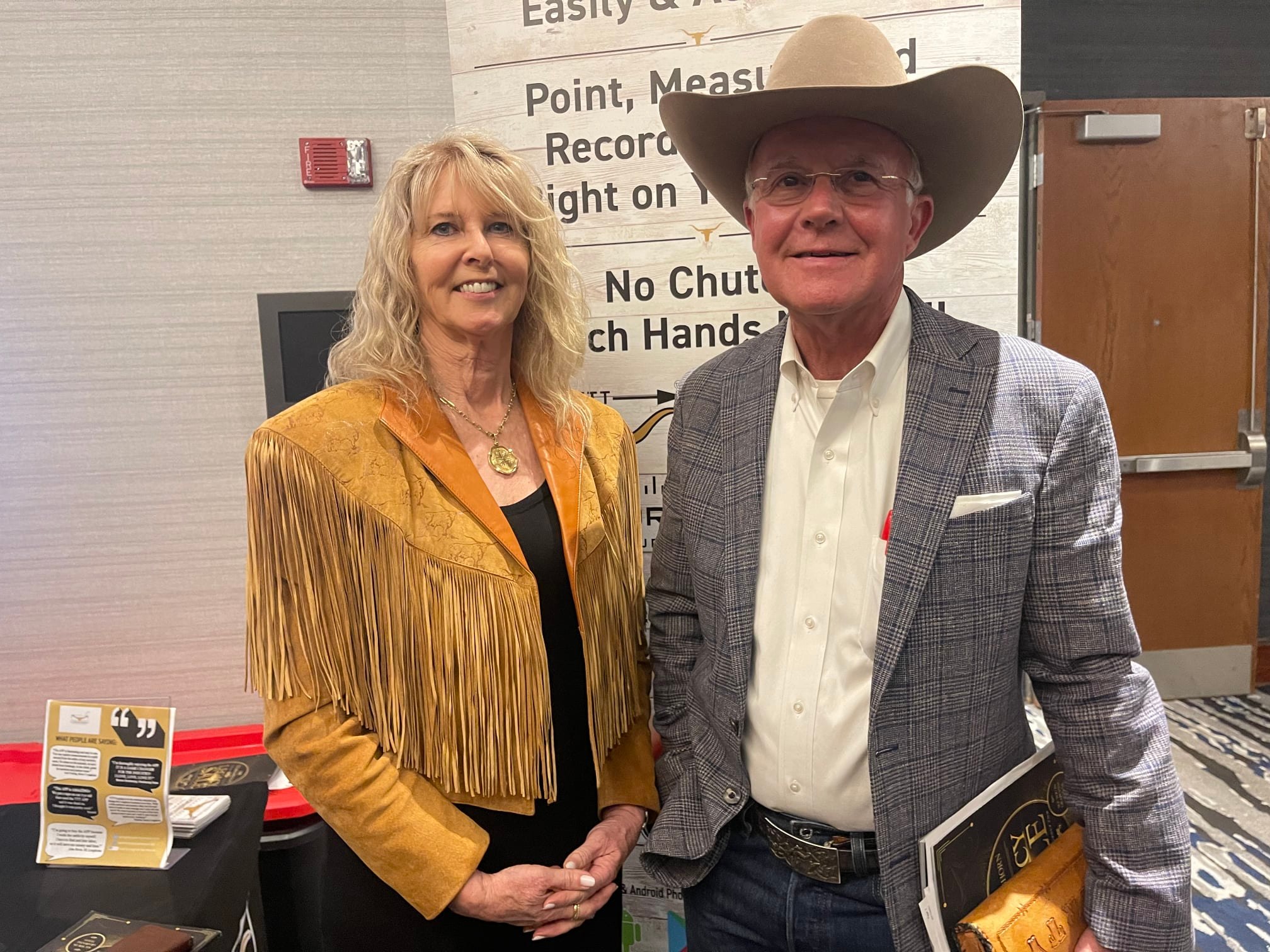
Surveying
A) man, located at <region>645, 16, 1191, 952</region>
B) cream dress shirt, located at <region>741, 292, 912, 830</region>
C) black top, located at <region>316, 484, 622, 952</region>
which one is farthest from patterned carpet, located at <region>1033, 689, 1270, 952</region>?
black top, located at <region>316, 484, 622, 952</region>

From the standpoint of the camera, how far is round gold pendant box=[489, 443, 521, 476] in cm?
134

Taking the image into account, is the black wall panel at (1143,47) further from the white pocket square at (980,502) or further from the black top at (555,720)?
the black top at (555,720)

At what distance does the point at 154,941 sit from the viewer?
3.41 feet

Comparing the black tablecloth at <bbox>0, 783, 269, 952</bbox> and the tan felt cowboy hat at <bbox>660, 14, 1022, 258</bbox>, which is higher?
the tan felt cowboy hat at <bbox>660, 14, 1022, 258</bbox>

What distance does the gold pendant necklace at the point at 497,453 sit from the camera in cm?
134

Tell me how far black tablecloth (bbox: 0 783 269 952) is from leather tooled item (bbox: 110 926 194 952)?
0.20 ft

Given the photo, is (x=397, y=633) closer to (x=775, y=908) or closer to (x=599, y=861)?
(x=599, y=861)

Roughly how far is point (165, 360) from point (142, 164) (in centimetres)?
54

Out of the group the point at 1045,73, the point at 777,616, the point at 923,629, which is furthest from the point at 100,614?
the point at 1045,73

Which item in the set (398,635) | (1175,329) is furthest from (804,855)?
(1175,329)

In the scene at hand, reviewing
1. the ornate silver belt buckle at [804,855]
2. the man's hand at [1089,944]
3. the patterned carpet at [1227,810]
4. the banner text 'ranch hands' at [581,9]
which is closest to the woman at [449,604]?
the ornate silver belt buckle at [804,855]

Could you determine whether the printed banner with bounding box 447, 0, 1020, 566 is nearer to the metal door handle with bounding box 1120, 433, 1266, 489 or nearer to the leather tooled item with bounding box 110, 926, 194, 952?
the leather tooled item with bounding box 110, 926, 194, 952

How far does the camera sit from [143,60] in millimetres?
2209

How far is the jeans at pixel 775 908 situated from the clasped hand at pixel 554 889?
5.6 inches
